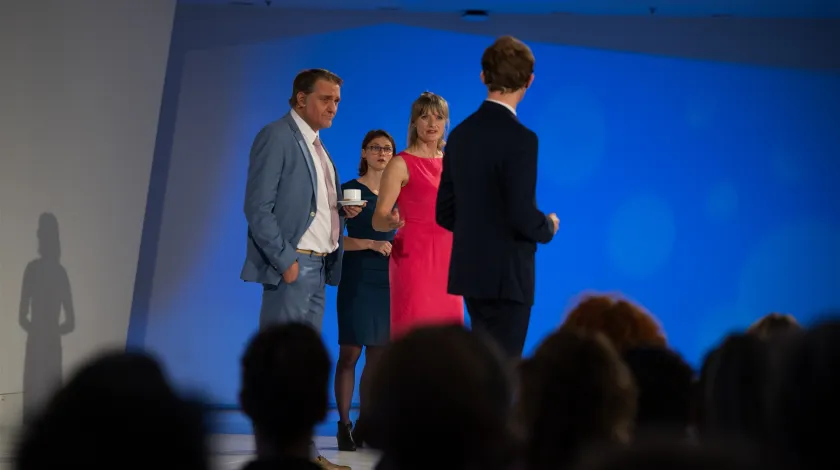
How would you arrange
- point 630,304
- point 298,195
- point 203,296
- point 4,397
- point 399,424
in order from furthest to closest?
point 203,296 → point 4,397 → point 298,195 → point 630,304 → point 399,424

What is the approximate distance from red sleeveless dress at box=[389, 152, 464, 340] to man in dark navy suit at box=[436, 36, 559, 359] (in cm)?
67

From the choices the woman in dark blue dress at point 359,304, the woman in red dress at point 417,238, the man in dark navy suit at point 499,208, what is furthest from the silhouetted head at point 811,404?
the woman in dark blue dress at point 359,304

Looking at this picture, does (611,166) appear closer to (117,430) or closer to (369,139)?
(369,139)

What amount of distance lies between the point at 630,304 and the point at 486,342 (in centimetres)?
90

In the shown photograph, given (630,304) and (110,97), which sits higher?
(110,97)

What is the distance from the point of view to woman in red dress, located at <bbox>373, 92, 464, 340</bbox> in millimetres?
3588

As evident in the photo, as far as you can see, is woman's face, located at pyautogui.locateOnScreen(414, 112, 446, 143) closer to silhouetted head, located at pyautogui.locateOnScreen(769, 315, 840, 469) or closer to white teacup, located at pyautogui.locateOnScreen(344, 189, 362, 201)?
white teacup, located at pyautogui.locateOnScreen(344, 189, 362, 201)

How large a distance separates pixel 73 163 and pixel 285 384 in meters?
3.72

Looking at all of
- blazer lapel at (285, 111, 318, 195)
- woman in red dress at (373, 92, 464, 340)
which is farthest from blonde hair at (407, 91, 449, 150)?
blazer lapel at (285, 111, 318, 195)

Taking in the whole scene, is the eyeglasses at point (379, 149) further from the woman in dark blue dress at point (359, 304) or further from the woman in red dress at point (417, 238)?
the woman in red dress at point (417, 238)

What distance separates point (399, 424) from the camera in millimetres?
956

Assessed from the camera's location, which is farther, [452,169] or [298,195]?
[298,195]

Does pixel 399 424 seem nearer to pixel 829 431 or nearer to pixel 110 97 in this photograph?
pixel 829 431

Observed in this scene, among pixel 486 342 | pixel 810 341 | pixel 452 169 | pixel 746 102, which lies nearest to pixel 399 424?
pixel 486 342
